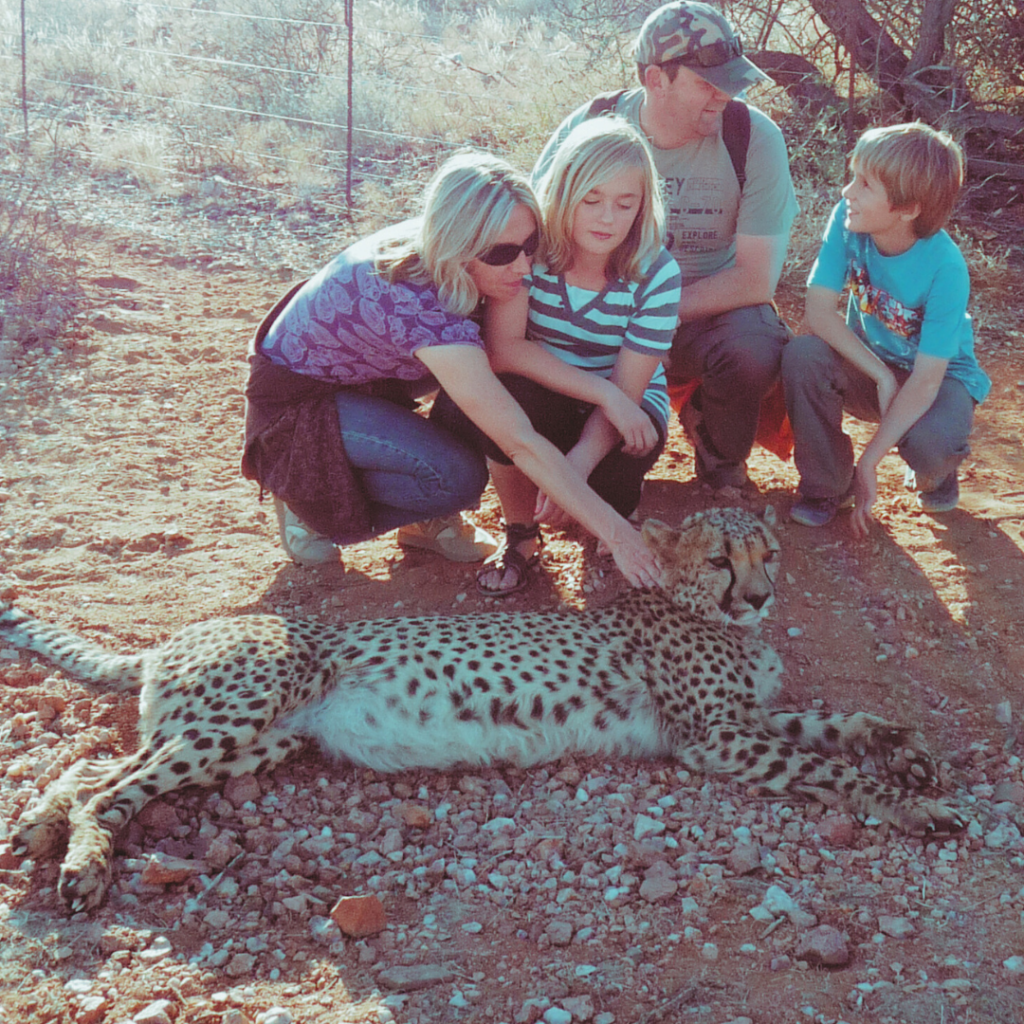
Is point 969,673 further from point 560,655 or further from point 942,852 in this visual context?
point 560,655

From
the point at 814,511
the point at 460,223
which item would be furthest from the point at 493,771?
the point at 814,511

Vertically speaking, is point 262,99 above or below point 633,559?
above

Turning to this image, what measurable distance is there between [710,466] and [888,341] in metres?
0.74

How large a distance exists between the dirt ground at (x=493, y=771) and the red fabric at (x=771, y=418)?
122 millimetres

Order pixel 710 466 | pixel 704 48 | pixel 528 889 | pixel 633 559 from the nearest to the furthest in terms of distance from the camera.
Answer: pixel 528 889
pixel 633 559
pixel 704 48
pixel 710 466

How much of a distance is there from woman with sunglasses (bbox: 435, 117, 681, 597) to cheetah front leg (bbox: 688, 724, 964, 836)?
810 mm

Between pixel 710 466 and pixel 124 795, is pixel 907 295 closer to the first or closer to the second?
pixel 710 466

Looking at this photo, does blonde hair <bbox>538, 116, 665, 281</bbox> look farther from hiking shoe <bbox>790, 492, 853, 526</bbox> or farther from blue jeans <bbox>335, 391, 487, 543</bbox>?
hiking shoe <bbox>790, 492, 853, 526</bbox>

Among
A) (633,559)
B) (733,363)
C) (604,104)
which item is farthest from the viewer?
(604,104)

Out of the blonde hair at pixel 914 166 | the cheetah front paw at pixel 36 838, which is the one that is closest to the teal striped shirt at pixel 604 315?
the blonde hair at pixel 914 166

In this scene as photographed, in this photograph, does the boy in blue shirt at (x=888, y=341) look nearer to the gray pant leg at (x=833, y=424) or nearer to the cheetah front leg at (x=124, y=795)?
the gray pant leg at (x=833, y=424)

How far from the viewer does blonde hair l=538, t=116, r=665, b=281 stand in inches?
114

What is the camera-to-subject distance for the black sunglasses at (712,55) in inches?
129

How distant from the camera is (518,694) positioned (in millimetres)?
2781
